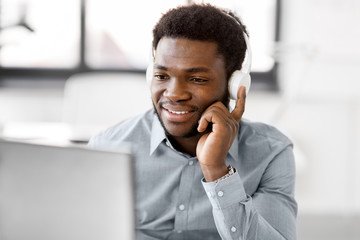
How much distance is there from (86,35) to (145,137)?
2283 mm

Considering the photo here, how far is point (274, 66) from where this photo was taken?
134 inches

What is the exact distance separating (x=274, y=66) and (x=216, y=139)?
2.38 metres

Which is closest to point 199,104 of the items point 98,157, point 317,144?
point 98,157

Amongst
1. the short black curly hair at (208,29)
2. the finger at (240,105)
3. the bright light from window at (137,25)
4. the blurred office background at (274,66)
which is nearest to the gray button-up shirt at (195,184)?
the finger at (240,105)

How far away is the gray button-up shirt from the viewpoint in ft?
4.00

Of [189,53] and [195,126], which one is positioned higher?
[189,53]

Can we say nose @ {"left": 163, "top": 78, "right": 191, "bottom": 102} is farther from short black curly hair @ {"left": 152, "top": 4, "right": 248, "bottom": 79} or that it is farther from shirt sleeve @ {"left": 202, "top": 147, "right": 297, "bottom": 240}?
shirt sleeve @ {"left": 202, "top": 147, "right": 297, "bottom": 240}

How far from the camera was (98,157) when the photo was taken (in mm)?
659

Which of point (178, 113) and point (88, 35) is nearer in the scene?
point (178, 113)

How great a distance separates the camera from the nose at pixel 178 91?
1180 millimetres

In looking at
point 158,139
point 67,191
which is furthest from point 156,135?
point 67,191

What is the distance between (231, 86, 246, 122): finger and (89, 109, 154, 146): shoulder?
0.81 feet

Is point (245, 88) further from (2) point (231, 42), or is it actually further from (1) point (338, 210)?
(1) point (338, 210)

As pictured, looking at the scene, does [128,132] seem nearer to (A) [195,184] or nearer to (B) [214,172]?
(A) [195,184]
